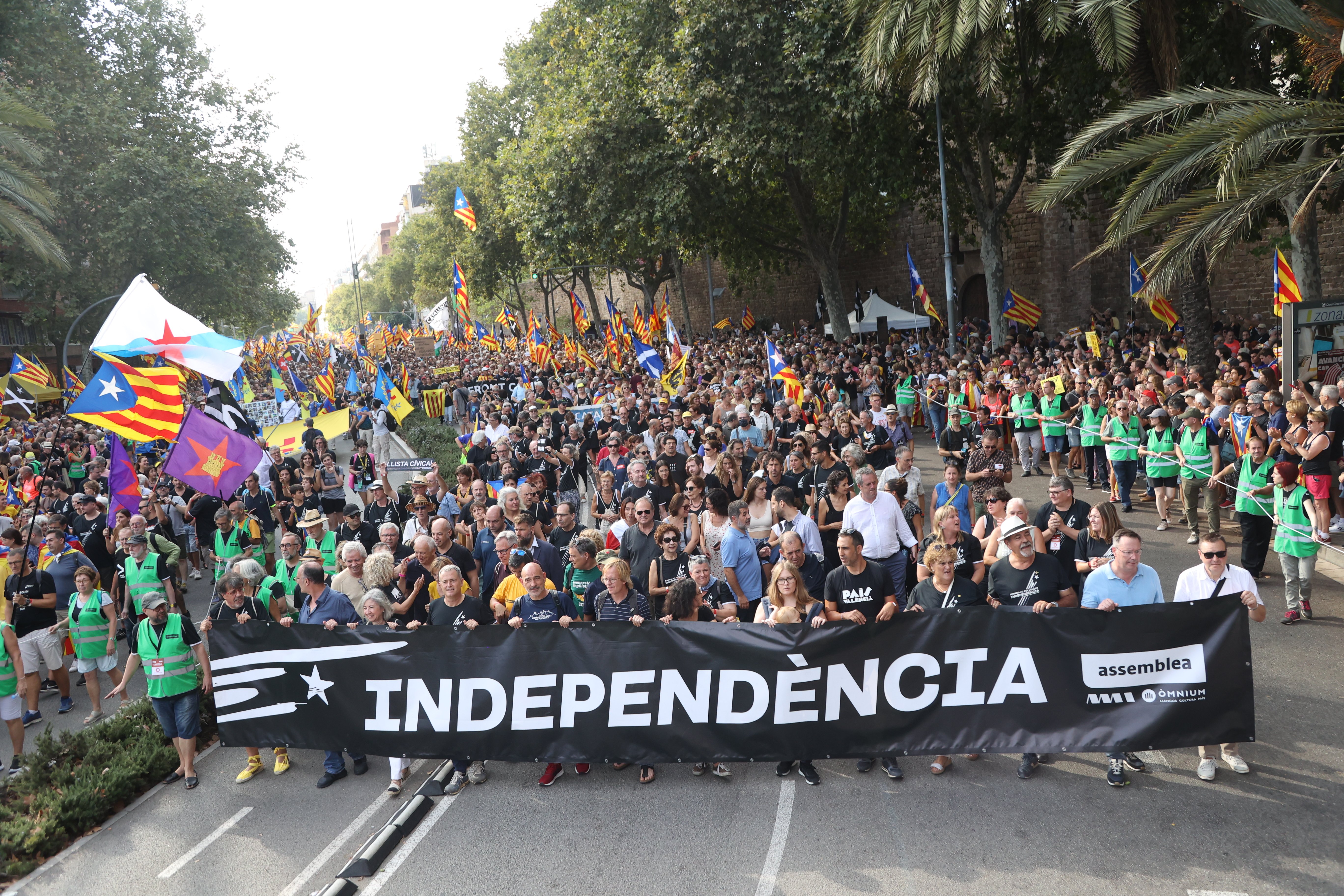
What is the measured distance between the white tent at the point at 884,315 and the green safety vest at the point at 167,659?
26140 millimetres

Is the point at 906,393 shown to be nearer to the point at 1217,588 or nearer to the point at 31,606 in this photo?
the point at 1217,588

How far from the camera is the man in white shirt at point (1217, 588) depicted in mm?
6098

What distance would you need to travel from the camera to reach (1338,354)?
12.4m

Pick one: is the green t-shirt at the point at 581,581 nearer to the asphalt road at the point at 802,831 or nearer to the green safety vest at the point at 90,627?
the asphalt road at the point at 802,831

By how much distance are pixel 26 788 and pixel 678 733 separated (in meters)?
5.08

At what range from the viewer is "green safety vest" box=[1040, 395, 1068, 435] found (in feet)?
47.5

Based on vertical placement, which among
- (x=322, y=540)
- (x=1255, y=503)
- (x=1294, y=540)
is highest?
(x=322, y=540)

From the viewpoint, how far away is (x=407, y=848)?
629 cm

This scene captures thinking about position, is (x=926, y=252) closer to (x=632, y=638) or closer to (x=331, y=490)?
(x=331, y=490)

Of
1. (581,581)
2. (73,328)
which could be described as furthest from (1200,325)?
(73,328)

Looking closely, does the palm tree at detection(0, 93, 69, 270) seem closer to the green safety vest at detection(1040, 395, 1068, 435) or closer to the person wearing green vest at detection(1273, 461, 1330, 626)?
the green safety vest at detection(1040, 395, 1068, 435)

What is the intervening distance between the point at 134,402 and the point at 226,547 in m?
1.92

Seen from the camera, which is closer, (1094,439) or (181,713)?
(181,713)

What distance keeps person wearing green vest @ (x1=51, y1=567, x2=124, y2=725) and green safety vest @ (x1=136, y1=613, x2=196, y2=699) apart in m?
1.96
